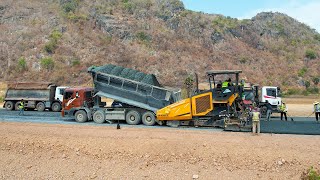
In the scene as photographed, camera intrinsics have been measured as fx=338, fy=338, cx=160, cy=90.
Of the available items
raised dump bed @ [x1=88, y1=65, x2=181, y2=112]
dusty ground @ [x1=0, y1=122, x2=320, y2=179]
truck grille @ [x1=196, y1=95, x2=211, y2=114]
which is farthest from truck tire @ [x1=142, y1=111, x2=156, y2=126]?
dusty ground @ [x1=0, y1=122, x2=320, y2=179]

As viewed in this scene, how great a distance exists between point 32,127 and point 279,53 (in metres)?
66.8

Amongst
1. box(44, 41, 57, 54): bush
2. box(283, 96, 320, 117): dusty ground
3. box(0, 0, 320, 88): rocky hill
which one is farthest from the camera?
box(44, 41, 57, 54): bush

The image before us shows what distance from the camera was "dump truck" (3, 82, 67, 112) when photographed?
1221 inches

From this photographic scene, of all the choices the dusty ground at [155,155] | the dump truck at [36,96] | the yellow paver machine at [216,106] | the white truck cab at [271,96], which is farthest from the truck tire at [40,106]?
the white truck cab at [271,96]

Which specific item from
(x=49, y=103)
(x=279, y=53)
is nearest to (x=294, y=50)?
(x=279, y=53)

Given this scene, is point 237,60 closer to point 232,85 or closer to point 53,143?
point 232,85

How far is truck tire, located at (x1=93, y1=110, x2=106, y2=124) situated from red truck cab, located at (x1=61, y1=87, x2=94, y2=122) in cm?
47

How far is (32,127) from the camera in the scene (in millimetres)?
18781

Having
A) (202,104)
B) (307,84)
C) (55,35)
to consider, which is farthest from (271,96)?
(55,35)

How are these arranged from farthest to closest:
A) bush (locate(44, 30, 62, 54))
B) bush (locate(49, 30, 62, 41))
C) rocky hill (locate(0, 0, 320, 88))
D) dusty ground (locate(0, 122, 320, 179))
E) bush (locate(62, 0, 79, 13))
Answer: bush (locate(62, 0, 79, 13)), bush (locate(49, 30, 62, 41)), bush (locate(44, 30, 62, 54)), rocky hill (locate(0, 0, 320, 88)), dusty ground (locate(0, 122, 320, 179))

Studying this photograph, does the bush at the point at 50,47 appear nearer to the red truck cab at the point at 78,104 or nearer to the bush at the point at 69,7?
the bush at the point at 69,7

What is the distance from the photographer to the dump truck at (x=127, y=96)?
67.4ft

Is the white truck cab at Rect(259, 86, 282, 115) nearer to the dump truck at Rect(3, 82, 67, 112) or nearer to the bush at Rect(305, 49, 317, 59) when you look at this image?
the dump truck at Rect(3, 82, 67, 112)

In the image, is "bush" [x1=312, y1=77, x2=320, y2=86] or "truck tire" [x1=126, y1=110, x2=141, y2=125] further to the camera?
"bush" [x1=312, y1=77, x2=320, y2=86]
